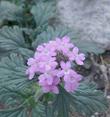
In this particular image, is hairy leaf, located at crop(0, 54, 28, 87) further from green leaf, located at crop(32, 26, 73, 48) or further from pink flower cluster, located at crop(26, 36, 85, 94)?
green leaf, located at crop(32, 26, 73, 48)

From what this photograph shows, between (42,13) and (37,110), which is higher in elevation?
(42,13)

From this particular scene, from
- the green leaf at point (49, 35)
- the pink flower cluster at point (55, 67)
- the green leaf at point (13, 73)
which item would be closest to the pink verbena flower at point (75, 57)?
the pink flower cluster at point (55, 67)

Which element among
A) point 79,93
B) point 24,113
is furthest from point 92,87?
point 24,113

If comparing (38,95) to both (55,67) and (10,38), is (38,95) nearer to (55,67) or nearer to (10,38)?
(55,67)

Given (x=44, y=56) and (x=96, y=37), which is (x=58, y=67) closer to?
(x=44, y=56)

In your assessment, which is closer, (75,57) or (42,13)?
(75,57)

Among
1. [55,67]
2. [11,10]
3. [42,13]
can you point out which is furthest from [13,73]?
[11,10]

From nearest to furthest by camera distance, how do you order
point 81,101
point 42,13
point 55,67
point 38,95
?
point 55,67 → point 38,95 → point 81,101 → point 42,13
